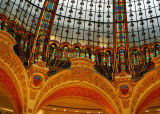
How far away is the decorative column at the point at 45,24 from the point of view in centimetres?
1812

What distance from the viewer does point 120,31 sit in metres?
20.3

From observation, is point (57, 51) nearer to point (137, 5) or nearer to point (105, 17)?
point (105, 17)

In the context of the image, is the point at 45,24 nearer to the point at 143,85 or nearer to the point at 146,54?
the point at 146,54

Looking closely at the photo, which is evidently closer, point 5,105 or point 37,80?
point 37,80

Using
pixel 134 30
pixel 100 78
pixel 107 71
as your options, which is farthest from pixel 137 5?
pixel 100 78

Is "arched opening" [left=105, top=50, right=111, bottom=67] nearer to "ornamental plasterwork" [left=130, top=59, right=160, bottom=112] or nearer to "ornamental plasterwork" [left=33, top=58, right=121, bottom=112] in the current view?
"ornamental plasterwork" [left=33, top=58, right=121, bottom=112]

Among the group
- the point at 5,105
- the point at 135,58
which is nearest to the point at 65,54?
the point at 135,58

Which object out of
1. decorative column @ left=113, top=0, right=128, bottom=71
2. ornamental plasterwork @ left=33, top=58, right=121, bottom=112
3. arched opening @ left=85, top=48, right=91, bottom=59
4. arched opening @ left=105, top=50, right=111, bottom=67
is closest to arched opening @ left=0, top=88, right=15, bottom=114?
ornamental plasterwork @ left=33, top=58, right=121, bottom=112

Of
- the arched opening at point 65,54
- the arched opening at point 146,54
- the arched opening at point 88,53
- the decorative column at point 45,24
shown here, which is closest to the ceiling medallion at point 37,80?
the decorative column at point 45,24

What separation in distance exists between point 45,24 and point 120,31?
7226 millimetres

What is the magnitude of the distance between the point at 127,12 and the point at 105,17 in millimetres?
2239

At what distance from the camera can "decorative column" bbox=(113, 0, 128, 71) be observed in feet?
Result: 62.4

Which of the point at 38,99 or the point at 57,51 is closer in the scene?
the point at 38,99

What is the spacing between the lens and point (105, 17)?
2102 centimetres
